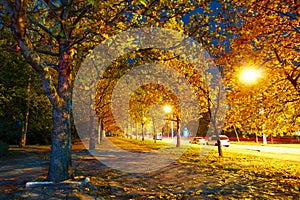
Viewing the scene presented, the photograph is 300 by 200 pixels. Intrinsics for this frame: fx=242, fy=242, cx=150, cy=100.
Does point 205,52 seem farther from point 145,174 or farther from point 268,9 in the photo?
point 145,174

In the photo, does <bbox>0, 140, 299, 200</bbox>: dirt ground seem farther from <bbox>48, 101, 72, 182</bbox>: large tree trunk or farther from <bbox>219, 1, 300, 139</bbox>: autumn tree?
<bbox>219, 1, 300, 139</bbox>: autumn tree

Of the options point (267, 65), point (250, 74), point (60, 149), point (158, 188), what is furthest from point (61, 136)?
point (267, 65)

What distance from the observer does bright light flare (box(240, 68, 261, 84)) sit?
1047cm

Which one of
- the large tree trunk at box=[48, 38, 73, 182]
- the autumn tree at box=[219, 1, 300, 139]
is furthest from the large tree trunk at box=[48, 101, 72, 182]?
the autumn tree at box=[219, 1, 300, 139]

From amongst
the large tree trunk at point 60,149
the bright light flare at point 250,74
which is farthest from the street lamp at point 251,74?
the large tree trunk at point 60,149

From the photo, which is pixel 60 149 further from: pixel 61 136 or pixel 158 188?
pixel 158 188

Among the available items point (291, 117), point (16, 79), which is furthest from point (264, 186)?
point (16, 79)

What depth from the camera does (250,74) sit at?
10500mm

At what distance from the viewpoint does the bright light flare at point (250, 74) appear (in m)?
10.5

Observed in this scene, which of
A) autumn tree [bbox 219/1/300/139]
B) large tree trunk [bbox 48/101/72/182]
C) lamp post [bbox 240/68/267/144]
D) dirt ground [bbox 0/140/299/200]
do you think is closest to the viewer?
dirt ground [bbox 0/140/299/200]

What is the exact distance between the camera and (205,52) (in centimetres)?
1597

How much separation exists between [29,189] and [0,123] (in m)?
23.1

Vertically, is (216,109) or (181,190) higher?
(216,109)

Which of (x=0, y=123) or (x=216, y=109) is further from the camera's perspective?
(x=0, y=123)
